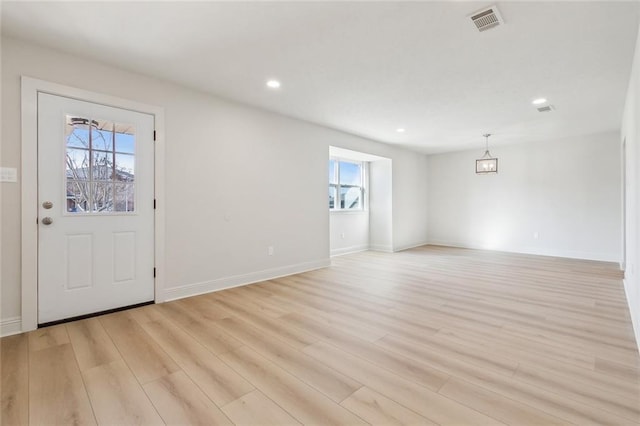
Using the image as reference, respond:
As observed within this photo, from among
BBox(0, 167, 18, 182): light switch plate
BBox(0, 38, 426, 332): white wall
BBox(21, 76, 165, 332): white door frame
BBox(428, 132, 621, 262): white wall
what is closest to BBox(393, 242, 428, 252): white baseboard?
BBox(428, 132, 621, 262): white wall

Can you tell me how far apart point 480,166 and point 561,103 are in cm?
203

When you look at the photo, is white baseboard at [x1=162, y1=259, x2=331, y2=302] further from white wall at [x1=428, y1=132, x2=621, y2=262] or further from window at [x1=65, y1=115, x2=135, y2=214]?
white wall at [x1=428, y1=132, x2=621, y2=262]

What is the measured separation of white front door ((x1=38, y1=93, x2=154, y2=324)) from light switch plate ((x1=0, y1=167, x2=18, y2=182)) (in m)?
0.16

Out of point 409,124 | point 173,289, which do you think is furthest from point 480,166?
point 173,289

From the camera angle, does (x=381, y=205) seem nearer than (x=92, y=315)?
No

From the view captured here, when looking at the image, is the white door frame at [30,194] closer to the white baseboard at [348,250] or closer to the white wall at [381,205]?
the white baseboard at [348,250]

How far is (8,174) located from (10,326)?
1.30 meters

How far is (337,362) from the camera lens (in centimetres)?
213

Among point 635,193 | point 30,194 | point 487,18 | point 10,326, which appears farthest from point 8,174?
point 635,193

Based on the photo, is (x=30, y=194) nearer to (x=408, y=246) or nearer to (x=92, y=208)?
(x=92, y=208)

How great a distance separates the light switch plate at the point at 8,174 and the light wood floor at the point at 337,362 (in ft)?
4.39

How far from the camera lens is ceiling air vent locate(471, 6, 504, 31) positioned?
7.20 ft

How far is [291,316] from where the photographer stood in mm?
3018

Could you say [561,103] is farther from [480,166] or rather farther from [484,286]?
[484,286]
